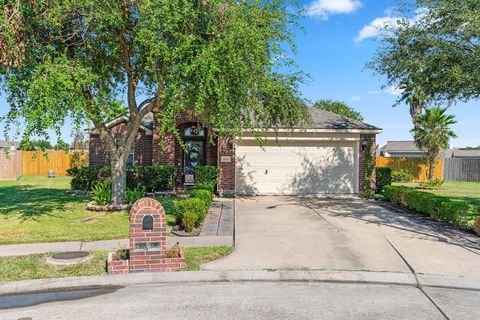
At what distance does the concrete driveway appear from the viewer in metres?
6.90

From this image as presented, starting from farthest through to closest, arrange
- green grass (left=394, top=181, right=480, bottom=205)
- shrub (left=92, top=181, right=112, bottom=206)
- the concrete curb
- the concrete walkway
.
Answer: green grass (left=394, top=181, right=480, bottom=205)
shrub (left=92, top=181, right=112, bottom=206)
the concrete walkway
the concrete curb

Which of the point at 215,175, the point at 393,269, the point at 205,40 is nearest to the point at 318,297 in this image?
the point at 393,269

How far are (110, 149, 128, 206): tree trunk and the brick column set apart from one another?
511cm

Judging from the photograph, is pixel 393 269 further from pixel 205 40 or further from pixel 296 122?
pixel 296 122

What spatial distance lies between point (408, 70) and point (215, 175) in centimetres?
841

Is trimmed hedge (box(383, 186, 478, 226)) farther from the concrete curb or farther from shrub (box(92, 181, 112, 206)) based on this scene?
shrub (box(92, 181, 112, 206))

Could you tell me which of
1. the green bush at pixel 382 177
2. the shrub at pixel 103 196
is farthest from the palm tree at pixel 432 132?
the shrub at pixel 103 196

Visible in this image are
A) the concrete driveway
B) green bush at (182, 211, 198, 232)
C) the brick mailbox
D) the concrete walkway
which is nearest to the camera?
the brick mailbox

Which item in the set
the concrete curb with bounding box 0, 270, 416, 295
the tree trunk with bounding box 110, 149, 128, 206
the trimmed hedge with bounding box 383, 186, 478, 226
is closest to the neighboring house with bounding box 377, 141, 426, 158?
the trimmed hedge with bounding box 383, 186, 478, 226

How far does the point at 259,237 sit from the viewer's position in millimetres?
8969

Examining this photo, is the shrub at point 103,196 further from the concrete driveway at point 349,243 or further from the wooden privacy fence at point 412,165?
the wooden privacy fence at point 412,165

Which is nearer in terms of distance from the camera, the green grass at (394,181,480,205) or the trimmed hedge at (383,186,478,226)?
the trimmed hedge at (383,186,478,226)

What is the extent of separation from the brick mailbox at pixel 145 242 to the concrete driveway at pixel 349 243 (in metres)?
0.88

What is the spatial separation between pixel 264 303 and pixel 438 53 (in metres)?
9.42
